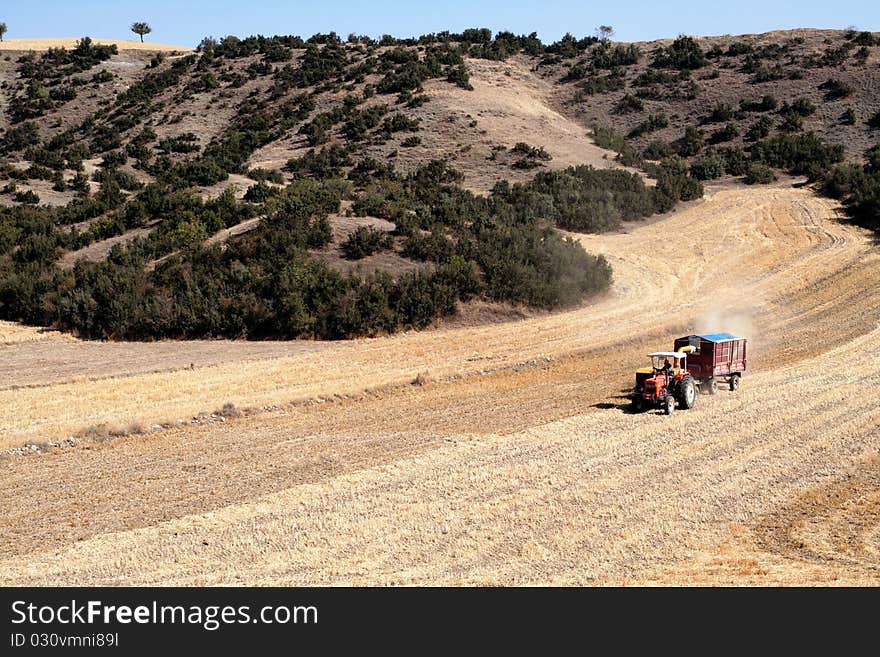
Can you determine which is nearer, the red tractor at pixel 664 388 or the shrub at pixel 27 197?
the red tractor at pixel 664 388

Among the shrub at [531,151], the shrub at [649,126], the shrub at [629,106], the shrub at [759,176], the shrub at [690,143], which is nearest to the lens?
the shrub at [759,176]

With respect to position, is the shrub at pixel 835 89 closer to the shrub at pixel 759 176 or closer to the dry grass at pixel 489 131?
the shrub at pixel 759 176

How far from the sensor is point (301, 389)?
24.2 m

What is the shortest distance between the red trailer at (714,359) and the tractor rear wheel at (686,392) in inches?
45.3

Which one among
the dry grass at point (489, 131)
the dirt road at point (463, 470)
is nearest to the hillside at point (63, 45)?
the dry grass at point (489, 131)

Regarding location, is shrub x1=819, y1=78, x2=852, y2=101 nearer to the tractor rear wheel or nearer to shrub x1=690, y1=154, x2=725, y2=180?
shrub x1=690, y1=154, x2=725, y2=180

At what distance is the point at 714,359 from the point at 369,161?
42953 millimetres

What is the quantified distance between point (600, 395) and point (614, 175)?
112 ft

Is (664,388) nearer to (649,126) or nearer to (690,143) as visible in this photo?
(690,143)

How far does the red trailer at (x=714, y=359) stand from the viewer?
22.4m

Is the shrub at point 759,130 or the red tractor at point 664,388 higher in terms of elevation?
the shrub at point 759,130

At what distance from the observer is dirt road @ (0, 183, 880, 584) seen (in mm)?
12953

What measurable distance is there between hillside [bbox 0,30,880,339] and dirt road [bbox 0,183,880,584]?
14.6 ft

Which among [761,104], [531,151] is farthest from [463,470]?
[761,104]
